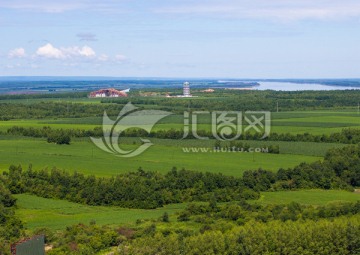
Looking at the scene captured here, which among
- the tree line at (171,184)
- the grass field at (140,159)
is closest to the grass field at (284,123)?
the grass field at (140,159)

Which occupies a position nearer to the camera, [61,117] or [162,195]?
[162,195]

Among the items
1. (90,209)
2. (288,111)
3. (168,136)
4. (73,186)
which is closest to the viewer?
(90,209)

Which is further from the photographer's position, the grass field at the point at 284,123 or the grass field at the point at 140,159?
the grass field at the point at 284,123

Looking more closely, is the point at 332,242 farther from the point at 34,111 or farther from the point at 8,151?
the point at 34,111

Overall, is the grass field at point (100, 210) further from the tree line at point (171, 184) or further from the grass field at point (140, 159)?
the grass field at point (140, 159)

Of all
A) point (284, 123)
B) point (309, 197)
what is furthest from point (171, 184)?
point (284, 123)

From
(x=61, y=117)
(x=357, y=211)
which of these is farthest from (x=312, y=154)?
(x=61, y=117)
